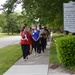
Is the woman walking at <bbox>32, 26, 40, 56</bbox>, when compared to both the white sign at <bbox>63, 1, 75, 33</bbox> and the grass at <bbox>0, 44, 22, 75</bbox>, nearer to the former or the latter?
the grass at <bbox>0, 44, 22, 75</bbox>

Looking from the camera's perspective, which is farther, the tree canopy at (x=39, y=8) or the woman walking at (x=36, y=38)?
the tree canopy at (x=39, y=8)

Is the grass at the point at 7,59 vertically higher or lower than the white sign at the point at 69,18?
lower

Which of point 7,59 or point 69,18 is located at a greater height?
point 69,18

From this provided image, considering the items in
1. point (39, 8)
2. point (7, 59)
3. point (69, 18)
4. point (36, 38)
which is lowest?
point (7, 59)

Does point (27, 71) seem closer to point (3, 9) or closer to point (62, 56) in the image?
point (62, 56)

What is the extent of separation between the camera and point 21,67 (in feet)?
36.5

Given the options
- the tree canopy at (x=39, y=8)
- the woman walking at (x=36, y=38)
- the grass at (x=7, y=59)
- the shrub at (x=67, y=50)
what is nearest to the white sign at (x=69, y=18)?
the shrub at (x=67, y=50)

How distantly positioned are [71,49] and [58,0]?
25.5ft

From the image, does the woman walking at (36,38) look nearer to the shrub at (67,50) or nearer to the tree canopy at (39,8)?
the tree canopy at (39,8)

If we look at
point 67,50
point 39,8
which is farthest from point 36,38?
point 67,50

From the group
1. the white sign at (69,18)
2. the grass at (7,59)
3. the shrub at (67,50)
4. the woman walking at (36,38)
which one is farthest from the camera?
the woman walking at (36,38)

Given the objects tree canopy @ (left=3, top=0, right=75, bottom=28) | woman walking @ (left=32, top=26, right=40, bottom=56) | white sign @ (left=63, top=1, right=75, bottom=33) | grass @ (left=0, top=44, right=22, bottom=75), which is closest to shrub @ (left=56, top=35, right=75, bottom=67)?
white sign @ (left=63, top=1, right=75, bottom=33)

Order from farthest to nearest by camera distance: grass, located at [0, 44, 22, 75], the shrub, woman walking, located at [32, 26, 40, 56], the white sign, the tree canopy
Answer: the tree canopy
woman walking, located at [32, 26, 40, 56]
the white sign
grass, located at [0, 44, 22, 75]
the shrub

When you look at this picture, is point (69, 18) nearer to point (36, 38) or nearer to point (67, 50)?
point (67, 50)
